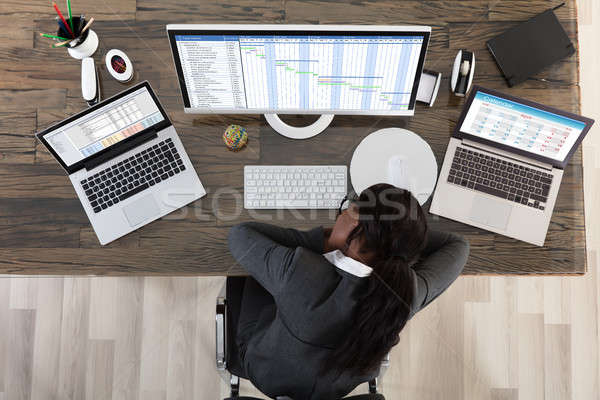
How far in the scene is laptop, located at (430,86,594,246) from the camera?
1332 millimetres

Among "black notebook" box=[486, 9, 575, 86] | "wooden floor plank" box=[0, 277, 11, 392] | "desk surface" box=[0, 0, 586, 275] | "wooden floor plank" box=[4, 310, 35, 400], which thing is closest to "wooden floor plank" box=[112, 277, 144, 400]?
"wooden floor plank" box=[4, 310, 35, 400]

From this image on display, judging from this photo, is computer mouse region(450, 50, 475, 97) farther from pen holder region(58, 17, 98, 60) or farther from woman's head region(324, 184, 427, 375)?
pen holder region(58, 17, 98, 60)

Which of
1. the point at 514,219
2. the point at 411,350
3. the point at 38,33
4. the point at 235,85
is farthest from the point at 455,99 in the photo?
the point at 38,33

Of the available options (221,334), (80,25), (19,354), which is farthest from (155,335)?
(80,25)

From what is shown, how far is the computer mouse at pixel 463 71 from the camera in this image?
136cm

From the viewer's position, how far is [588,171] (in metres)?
2.11

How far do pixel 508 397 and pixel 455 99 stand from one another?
1383 mm

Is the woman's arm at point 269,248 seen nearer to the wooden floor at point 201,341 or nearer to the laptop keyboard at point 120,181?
the laptop keyboard at point 120,181

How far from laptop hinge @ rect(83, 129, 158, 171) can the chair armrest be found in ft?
1.76

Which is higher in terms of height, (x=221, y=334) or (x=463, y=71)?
(x=463, y=71)

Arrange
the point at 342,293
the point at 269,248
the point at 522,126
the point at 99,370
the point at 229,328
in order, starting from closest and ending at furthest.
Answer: the point at 342,293 → the point at 269,248 → the point at 522,126 → the point at 229,328 → the point at 99,370

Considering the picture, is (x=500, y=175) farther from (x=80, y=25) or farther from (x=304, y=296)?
(x=80, y=25)

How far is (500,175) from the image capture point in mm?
1358

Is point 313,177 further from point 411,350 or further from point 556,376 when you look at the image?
point 556,376
